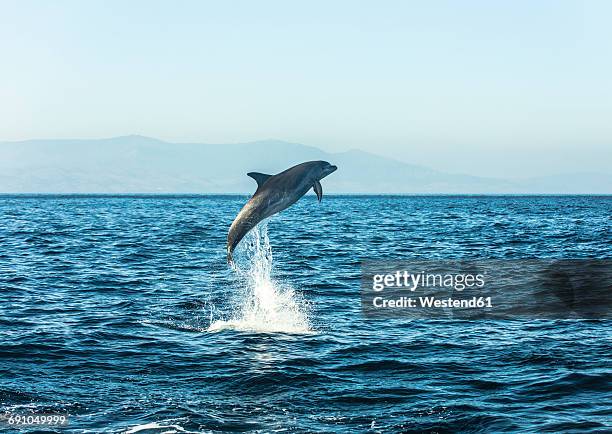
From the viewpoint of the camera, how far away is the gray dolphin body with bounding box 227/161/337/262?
1479 centimetres

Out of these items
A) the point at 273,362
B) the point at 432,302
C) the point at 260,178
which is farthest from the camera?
the point at 432,302

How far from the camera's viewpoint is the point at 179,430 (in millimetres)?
12016

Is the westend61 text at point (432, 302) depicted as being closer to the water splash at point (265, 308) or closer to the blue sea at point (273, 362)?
the blue sea at point (273, 362)

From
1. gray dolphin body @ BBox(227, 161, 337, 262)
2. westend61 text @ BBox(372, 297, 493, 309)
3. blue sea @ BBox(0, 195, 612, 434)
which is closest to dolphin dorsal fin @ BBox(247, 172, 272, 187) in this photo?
gray dolphin body @ BBox(227, 161, 337, 262)

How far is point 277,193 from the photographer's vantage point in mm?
14789

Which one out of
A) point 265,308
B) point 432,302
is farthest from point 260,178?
point 432,302

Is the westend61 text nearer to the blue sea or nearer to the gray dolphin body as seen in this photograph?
the blue sea

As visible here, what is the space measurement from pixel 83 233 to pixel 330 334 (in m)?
42.5

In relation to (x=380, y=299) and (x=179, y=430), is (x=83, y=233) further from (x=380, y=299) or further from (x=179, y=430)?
(x=179, y=430)

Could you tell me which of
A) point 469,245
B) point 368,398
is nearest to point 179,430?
point 368,398

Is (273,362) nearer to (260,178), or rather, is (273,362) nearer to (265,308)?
(260,178)

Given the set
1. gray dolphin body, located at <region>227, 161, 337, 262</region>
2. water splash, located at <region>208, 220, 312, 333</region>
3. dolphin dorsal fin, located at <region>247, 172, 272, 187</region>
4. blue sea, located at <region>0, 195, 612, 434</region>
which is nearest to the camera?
blue sea, located at <region>0, 195, 612, 434</region>

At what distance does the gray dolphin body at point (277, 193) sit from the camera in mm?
14789

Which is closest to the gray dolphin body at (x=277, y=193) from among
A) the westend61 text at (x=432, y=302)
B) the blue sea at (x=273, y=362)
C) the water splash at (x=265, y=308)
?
the water splash at (x=265, y=308)
